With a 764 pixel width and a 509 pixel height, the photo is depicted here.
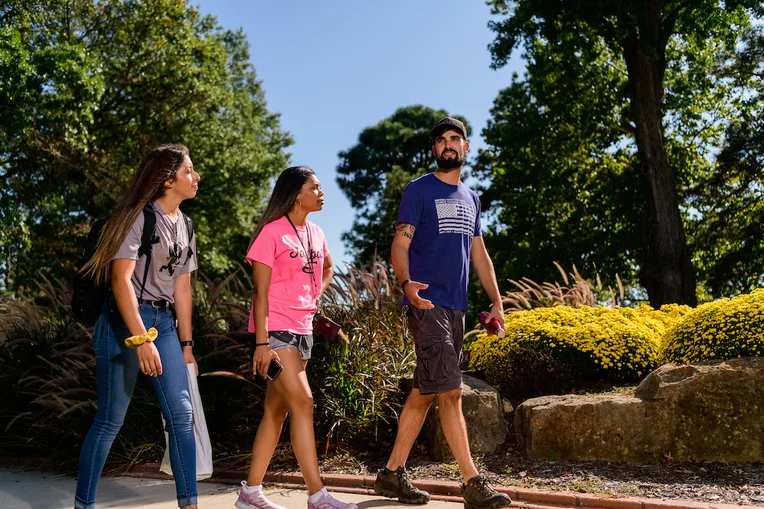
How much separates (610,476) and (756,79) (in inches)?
804

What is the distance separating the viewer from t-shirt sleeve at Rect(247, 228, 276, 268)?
167 inches

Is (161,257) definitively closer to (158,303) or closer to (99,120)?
(158,303)

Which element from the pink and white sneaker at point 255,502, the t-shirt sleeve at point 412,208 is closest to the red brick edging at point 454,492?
the pink and white sneaker at point 255,502

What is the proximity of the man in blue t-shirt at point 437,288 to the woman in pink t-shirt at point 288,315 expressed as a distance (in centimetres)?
56

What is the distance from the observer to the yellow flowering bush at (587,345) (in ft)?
23.5

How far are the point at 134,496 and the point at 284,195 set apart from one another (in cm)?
259

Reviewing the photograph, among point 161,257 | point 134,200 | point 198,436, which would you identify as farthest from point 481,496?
point 134,200

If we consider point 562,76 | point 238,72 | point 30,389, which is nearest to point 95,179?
point 238,72

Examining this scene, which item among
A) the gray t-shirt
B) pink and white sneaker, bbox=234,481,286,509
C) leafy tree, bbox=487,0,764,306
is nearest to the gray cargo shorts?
pink and white sneaker, bbox=234,481,286,509

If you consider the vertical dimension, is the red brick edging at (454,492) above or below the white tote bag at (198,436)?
below

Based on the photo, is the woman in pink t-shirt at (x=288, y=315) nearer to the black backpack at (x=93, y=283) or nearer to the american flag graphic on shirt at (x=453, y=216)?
the black backpack at (x=93, y=283)

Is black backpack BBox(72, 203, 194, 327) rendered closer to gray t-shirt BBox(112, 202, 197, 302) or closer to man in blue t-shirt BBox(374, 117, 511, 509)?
gray t-shirt BBox(112, 202, 197, 302)

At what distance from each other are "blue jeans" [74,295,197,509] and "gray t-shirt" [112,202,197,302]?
0.40ft

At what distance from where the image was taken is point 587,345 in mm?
7156
